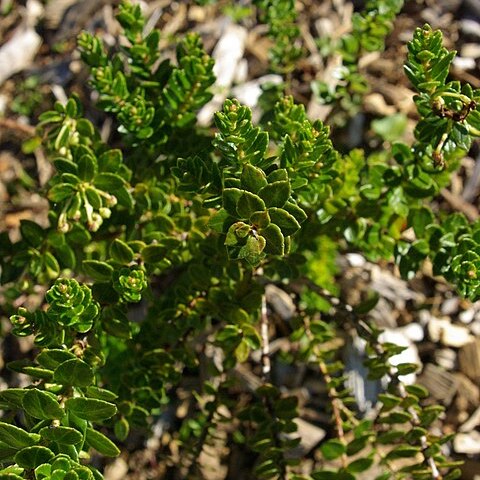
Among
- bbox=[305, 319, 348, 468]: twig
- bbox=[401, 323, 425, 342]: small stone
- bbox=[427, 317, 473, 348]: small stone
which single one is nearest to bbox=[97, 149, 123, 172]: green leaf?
bbox=[305, 319, 348, 468]: twig

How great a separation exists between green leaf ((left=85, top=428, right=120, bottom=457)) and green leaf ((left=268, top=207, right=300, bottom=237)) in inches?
27.6

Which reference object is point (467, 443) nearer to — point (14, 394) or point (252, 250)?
point (252, 250)

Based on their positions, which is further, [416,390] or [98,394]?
[416,390]

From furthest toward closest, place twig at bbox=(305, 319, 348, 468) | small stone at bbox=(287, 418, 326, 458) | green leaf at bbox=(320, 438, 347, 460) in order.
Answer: small stone at bbox=(287, 418, 326, 458) < twig at bbox=(305, 319, 348, 468) < green leaf at bbox=(320, 438, 347, 460)

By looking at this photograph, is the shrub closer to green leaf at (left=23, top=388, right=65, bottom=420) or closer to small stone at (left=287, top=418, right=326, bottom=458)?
green leaf at (left=23, top=388, right=65, bottom=420)

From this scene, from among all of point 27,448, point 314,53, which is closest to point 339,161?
point 27,448

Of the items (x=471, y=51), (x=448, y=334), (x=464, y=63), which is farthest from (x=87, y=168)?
(x=471, y=51)

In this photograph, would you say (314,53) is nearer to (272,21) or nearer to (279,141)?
(272,21)

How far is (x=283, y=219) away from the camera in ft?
5.62

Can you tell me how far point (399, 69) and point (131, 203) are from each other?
2.31 m

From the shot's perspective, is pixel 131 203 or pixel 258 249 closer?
pixel 258 249

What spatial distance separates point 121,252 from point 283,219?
0.64 metres

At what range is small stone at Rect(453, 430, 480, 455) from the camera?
3092 mm

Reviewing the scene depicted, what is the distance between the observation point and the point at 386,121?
3768 mm
